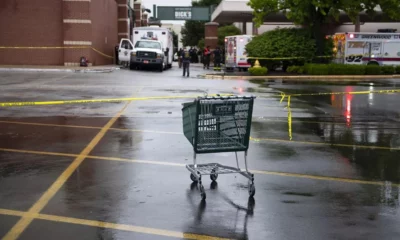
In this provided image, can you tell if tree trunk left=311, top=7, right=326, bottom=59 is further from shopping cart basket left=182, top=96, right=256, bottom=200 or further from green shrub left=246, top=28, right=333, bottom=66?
shopping cart basket left=182, top=96, right=256, bottom=200

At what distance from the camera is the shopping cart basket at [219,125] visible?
7.24 m

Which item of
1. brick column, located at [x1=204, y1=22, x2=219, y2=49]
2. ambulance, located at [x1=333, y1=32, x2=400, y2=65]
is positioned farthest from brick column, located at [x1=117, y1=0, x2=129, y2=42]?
ambulance, located at [x1=333, y1=32, x2=400, y2=65]

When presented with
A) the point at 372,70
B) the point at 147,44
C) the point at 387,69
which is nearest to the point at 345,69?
the point at 372,70

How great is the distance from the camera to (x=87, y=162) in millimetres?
8961

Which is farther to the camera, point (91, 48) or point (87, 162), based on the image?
point (91, 48)

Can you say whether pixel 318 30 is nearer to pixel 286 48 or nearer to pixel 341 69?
pixel 286 48

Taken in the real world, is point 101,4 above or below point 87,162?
above

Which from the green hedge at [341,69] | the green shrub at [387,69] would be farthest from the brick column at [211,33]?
the green shrub at [387,69]

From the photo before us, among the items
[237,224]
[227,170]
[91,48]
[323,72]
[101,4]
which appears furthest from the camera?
[101,4]

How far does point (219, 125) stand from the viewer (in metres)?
7.39

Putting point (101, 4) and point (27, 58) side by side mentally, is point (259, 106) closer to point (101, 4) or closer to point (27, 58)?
point (27, 58)

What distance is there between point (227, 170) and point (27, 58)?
1480 inches

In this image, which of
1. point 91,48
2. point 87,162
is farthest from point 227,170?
point 91,48

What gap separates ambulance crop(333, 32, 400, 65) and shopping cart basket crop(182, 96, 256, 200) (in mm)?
34439
